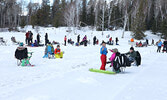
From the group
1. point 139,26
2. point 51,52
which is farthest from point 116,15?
point 51,52

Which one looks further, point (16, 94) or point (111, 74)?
point (111, 74)

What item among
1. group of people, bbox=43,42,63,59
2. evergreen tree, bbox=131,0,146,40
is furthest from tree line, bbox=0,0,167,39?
group of people, bbox=43,42,63,59

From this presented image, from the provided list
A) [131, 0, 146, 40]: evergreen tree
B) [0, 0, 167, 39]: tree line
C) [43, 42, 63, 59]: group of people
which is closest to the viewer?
[43, 42, 63, 59]: group of people

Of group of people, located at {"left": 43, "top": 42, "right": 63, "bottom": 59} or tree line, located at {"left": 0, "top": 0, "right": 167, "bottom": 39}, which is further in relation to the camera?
tree line, located at {"left": 0, "top": 0, "right": 167, "bottom": 39}

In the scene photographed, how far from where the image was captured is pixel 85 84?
5641 millimetres

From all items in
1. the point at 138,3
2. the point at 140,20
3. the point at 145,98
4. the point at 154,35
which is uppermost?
the point at 138,3

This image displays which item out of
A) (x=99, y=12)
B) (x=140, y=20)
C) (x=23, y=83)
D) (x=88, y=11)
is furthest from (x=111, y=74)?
(x=88, y=11)

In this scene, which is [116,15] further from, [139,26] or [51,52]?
[51,52]

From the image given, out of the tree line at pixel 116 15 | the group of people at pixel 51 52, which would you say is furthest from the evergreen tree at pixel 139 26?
the group of people at pixel 51 52

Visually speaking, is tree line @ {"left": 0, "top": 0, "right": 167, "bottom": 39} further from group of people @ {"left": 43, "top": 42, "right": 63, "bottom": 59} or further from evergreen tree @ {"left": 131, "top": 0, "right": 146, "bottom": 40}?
group of people @ {"left": 43, "top": 42, "right": 63, "bottom": 59}

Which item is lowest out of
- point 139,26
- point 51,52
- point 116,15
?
point 51,52

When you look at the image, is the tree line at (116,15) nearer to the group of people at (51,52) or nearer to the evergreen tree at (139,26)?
the evergreen tree at (139,26)

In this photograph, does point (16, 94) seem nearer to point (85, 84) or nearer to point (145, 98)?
point (85, 84)

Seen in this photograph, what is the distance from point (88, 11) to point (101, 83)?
55.7m
